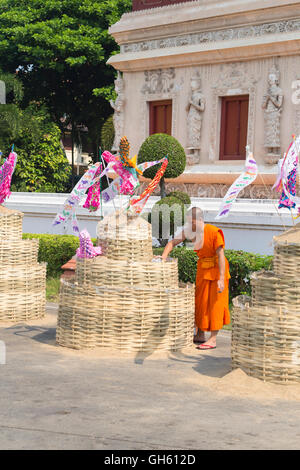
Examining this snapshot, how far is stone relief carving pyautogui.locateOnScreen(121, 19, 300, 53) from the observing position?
15.8m

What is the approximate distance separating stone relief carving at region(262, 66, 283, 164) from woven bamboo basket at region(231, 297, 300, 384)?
10.7m

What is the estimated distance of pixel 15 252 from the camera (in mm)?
8508

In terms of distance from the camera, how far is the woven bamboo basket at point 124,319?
6.79m

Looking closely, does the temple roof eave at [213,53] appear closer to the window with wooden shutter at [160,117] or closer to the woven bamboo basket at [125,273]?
the window with wooden shutter at [160,117]

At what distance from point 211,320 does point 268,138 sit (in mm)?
9726

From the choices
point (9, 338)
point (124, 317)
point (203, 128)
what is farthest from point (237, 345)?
point (203, 128)

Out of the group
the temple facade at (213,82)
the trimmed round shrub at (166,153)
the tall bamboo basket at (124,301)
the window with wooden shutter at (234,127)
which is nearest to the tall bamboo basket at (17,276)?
the tall bamboo basket at (124,301)

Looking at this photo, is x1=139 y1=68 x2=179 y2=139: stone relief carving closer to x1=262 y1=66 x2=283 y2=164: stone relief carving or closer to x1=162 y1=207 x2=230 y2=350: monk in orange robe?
x1=262 y1=66 x2=283 y2=164: stone relief carving

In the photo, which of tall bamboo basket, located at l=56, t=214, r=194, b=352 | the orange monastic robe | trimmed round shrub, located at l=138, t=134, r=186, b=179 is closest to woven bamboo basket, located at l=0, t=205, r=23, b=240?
tall bamboo basket, located at l=56, t=214, r=194, b=352

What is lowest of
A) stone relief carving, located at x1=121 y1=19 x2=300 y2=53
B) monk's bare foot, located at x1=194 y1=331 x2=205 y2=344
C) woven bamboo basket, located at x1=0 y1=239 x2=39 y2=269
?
monk's bare foot, located at x1=194 y1=331 x2=205 y2=344

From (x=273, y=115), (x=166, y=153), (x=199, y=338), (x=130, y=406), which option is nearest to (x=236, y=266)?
(x=199, y=338)

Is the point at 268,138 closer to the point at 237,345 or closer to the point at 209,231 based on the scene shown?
the point at 209,231

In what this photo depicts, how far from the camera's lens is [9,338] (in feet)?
24.2

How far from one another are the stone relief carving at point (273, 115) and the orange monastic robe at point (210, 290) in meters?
9.13
